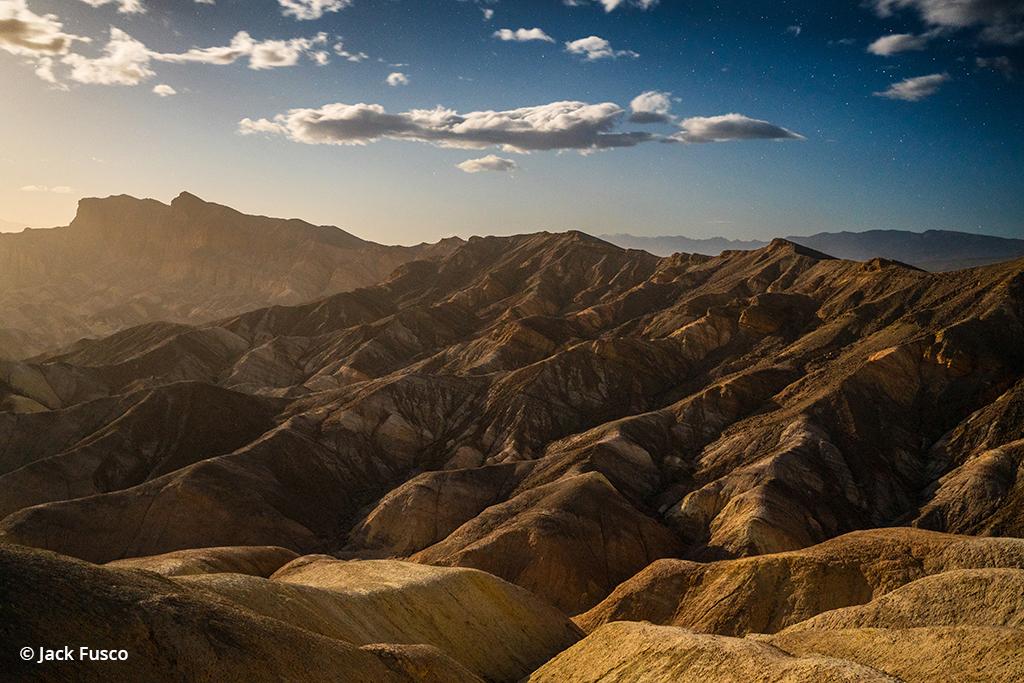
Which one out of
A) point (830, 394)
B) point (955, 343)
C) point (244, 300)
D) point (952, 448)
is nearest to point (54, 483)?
point (830, 394)

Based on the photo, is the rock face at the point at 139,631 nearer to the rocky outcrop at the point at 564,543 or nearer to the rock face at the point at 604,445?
the rock face at the point at 604,445

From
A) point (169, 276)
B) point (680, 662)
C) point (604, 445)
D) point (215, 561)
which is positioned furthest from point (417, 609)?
point (169, 276)

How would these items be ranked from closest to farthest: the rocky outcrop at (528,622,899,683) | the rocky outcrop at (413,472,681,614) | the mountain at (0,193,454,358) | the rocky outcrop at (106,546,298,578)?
the rocky outcrop at (528,622,899,683), the rocky outcrop at (106,546,298,578), the rocky outcrop at (413,472,681,614), the mountain at (0,193,454,358)

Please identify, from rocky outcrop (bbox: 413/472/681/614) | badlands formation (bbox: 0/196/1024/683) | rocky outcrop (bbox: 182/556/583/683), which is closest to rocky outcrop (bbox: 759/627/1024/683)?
badlands formation (bbox: 0/196/1024/683)

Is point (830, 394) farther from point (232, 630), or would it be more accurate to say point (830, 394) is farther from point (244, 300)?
point (244, 300)

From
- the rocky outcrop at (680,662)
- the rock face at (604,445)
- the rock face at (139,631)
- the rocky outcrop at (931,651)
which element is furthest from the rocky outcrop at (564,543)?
the rock face at (139,631)

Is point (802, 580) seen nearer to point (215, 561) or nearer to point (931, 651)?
point (931, 651)

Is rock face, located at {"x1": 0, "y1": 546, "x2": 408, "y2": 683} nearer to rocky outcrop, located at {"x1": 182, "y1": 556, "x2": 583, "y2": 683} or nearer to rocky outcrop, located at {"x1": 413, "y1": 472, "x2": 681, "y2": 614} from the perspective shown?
rocky outcrop, located at {"x1": 182, "y1": 556, "x2": 583, "y2": 683}
